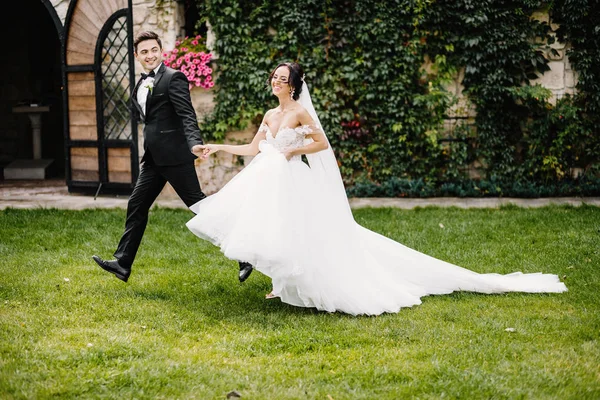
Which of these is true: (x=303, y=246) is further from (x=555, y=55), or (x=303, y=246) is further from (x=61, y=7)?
(x=61, y=7)

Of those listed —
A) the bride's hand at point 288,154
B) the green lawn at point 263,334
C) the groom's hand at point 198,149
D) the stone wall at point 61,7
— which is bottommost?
the green lawn at point 263,334

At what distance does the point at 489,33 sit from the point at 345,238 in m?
5.27

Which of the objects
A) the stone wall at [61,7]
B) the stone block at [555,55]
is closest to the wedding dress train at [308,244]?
the stone block at [555,55]

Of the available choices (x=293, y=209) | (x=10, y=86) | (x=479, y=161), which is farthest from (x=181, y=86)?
(x=10, y=86)

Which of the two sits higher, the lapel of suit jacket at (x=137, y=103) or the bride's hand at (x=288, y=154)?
the lapel of suit jacket at (x=137, y=103)

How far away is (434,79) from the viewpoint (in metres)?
8.94

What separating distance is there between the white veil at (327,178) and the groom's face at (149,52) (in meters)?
1.09


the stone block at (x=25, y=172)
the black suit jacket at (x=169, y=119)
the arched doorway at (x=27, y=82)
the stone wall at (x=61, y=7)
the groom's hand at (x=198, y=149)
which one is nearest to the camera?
the groom's hand at (x=198, y=149)

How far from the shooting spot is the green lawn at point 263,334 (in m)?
3.13

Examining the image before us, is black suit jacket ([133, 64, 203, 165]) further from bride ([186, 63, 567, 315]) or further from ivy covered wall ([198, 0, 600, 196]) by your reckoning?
ivy covered wall ([198, 0, 600, 196])

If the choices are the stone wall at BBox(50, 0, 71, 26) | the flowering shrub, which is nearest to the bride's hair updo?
the flowering shrub

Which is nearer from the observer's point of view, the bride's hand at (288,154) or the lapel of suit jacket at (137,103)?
the bride's hand at (288,154)

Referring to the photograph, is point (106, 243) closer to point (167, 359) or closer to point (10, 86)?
point (167, 359)

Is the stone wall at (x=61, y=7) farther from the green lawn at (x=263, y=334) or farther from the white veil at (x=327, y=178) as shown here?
the white veil at (x=327, y=178)
